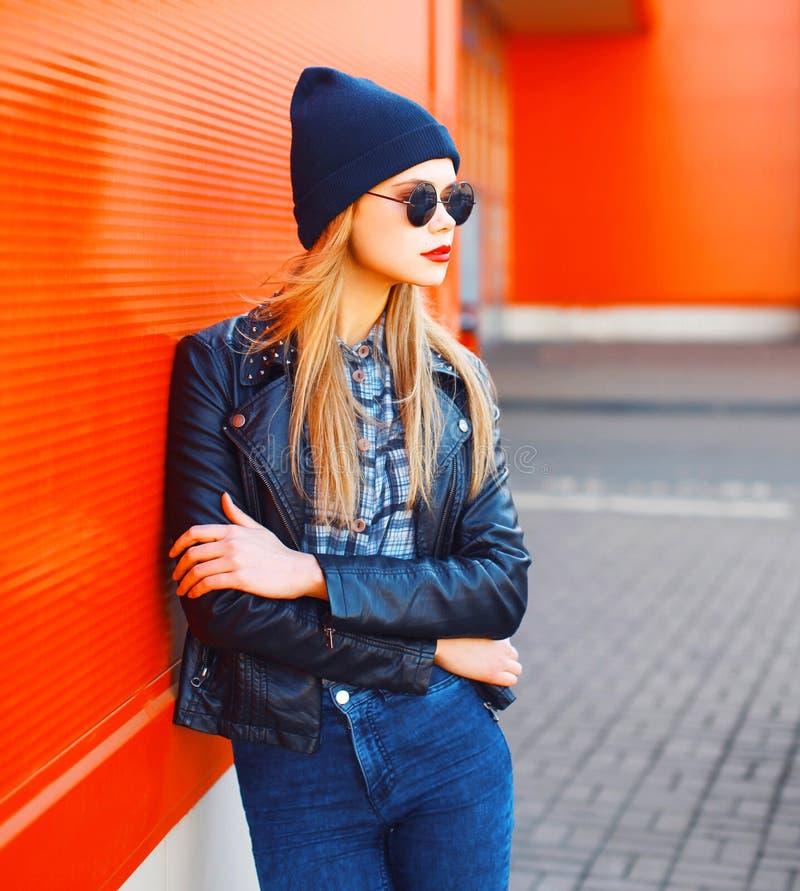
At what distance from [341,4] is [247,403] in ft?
4.51

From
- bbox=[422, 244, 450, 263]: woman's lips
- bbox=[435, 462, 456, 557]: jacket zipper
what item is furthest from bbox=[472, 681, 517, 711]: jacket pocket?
bbox=[422, 244, 450, 263]: woman's lips

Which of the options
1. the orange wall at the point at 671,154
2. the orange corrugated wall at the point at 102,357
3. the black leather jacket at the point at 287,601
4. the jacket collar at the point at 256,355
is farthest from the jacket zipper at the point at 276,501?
the orange wall at the point at 671,154

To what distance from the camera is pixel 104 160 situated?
1969mm

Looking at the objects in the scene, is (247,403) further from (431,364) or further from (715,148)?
(715,148)

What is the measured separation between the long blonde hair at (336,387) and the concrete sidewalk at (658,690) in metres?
0.83

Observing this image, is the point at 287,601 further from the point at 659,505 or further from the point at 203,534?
the point at 659,505

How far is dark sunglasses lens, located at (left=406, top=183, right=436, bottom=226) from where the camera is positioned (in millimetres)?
2016

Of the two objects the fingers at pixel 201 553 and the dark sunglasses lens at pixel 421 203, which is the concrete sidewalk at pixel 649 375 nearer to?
the dark sunglasses lens at pixel 421 203

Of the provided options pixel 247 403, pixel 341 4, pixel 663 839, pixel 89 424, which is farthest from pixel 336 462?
pixel 663 839

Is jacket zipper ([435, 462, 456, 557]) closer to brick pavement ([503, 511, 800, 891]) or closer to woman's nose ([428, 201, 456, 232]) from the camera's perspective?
woman's nose ([428, 201, 456, 232])

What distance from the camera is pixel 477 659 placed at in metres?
2.09

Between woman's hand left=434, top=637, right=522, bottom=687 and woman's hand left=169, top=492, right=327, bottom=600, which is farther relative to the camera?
woman's hand left=434, top=637, right=522, bottom=687

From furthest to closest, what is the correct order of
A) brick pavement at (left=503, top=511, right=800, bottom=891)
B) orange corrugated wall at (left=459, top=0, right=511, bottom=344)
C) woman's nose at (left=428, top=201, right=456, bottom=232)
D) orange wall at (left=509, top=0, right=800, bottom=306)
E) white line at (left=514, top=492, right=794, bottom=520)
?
1. orange wall at (left=509, top=0, right=800, bottom=306)
2. orange corrugated wall at (left=459, top=0, right=511, bottom=344)
3. white line at (left=514, top=492, right=794, bottom=520)
4. brick pavement at (left=503, top=511, right=800, bottom=891)
5. woman's nose at (left=428, top=201, right=456, bottom=232)

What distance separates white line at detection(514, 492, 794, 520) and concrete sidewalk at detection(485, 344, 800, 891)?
0.13ft
